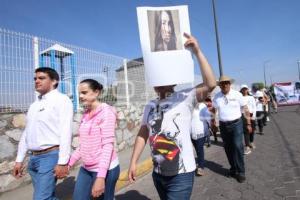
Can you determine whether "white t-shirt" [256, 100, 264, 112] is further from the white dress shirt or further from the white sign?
the white sign

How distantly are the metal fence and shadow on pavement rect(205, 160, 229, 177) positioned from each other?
337 cm

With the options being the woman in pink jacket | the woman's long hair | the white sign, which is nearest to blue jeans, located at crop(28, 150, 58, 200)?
the woman in pink jacket

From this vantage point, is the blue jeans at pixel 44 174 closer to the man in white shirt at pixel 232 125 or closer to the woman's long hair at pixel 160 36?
the woman's long hair at pixel 160 36

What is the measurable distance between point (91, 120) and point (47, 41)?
4517 mm

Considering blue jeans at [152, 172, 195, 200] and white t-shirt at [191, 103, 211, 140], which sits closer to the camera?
blue jeans at [152, 172, 195, 200]

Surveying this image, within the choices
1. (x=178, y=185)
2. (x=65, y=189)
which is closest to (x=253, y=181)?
(x=65, y=189)

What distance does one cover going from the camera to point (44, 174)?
11.0ft

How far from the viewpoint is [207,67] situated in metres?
2.55

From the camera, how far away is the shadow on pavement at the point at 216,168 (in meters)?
6.69

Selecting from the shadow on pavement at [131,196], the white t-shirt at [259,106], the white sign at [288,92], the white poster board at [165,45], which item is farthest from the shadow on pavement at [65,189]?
the white sign at [288,92]

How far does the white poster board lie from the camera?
2484 mm

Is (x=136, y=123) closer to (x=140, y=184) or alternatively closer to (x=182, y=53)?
(x=140, y=184)

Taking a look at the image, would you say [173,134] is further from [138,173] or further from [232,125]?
[138,173]

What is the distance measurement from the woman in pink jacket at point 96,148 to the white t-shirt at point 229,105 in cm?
346
